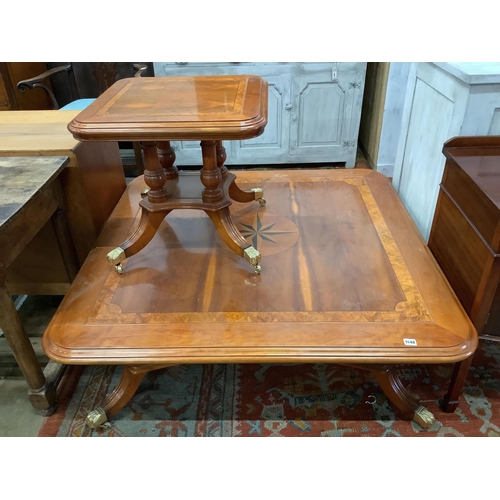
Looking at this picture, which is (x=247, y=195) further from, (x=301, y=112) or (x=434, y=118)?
(x=301, y=112)

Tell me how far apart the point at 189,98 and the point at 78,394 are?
1012 millimetres

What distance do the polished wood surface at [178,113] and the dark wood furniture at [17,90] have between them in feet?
5.54

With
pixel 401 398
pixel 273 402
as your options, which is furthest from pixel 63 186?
pixel 401 398

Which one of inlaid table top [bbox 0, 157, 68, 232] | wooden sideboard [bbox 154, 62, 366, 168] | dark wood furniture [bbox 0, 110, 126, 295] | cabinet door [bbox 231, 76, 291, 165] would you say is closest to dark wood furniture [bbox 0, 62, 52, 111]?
wooden sideboard [bbox 154, 62, 366, 168]

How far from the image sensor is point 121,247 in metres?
1.31

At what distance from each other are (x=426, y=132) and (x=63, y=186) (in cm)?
141

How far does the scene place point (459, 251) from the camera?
4.10 feet

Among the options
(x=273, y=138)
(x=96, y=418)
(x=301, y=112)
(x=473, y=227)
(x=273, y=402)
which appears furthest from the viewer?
(x=273, y=138)

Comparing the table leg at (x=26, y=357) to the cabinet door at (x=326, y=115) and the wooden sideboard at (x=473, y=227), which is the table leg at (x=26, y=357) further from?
the cabinet door at (x=326, y=115)

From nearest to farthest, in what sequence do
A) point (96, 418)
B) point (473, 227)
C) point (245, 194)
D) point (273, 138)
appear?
point (473, 227), point (96, 418), point (245, 194), point (273, 138)

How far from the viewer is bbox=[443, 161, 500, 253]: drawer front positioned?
1.06 meters

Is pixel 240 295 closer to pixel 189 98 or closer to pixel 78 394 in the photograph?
pixel 189 98

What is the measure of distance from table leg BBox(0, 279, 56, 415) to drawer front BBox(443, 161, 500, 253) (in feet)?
4.08

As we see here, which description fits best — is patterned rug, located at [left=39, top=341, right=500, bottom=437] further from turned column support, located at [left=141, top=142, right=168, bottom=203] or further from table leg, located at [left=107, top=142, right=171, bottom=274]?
turned column support, located at [left=141, top=142, right=168, bottom=203]
